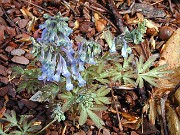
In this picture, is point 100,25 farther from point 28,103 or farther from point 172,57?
point 28,103

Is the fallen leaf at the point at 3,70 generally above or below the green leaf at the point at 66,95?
below

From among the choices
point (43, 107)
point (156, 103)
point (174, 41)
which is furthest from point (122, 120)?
point (174, 41)

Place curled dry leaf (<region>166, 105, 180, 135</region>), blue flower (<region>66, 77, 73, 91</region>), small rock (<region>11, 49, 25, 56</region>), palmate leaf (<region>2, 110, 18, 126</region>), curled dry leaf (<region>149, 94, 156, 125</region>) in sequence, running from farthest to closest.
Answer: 1. small rock (<region>11, 49, 25, 56</region>)
2. curled dry leaf (<region>149, 94, 156, 125</region>)
3. curled dry leaf (<region>166, 105, 180, 135</region>)
4. palmate leaf (<region>2, 110, 18, 126</region>)
5. blue flower (<region>66, 77, 73, 91</region>)

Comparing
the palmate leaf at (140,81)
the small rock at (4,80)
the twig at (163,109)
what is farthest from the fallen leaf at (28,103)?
the twig at (163,109)

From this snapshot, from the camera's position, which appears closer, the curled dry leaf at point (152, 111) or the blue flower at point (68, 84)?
the blue flower at point (68, 84)

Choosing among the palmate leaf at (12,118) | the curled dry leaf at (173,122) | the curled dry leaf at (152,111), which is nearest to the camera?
the palmate leaf at (12,118)

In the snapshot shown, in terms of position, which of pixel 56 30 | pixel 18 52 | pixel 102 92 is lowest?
pixel 18 52

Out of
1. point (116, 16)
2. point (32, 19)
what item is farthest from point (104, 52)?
point (32, 19)

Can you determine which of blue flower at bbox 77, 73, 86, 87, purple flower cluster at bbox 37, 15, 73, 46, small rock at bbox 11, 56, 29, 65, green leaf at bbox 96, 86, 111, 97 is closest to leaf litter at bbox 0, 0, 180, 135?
small rock at bbox 11, 56, 29, 65

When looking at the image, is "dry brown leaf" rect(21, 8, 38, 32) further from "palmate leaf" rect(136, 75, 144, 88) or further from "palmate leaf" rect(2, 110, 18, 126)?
"palmate leaf" rect(136, 75, 144, 88)

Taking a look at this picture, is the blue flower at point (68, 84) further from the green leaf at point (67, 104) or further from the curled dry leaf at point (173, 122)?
the curled dry leaf at point (173, 122)

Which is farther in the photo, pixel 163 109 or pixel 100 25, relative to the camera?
pixel 100 25
